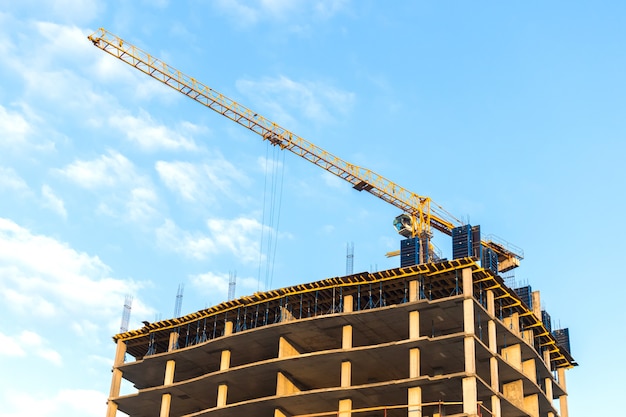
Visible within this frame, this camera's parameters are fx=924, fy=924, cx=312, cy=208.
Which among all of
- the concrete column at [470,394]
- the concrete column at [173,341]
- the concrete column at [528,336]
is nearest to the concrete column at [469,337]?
the concrete column at [470,394]

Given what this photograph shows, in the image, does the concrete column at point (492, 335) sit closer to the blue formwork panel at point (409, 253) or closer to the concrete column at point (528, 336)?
the blue formwork panel at point (409, 253)

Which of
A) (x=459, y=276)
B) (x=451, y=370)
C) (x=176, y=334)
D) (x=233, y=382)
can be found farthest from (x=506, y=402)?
(x=176, y=334)

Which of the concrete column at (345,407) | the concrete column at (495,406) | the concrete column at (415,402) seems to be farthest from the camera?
the concrete column at (345,407)

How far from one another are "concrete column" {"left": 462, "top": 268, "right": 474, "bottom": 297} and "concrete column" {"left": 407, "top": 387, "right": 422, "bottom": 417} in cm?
806

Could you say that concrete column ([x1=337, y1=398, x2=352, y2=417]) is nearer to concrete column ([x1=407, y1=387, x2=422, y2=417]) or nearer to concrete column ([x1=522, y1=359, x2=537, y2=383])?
concrete column ([x1=407, y1=387, x2=422, y2=417])

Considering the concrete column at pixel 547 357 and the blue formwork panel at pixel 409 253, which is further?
the concrete column at pixel 547 357

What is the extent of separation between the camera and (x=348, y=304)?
72.9 m

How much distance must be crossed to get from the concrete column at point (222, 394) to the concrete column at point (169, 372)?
17.8ft

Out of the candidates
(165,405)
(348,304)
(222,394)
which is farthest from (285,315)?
(165,405)

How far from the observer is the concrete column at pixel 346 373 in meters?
69.2

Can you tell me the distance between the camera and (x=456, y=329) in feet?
239

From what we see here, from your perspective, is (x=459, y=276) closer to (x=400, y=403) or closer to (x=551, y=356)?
(x=400, y=403)

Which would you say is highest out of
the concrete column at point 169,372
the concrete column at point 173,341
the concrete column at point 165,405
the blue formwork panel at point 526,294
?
the blue formwork panel at point 526,294

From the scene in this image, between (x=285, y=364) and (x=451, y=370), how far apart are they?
13.1 m
